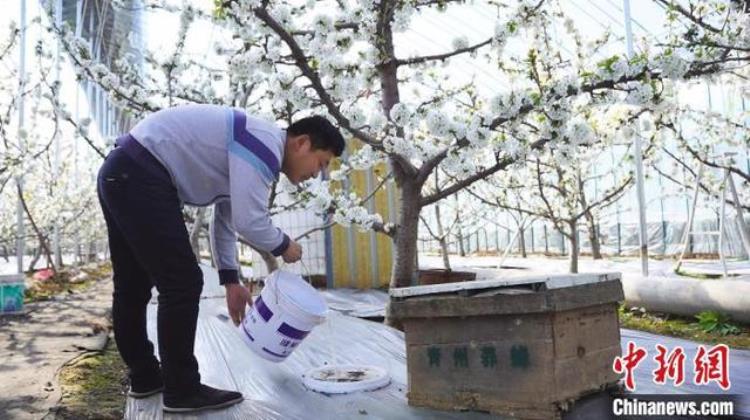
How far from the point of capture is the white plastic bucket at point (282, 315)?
2143 millimetres

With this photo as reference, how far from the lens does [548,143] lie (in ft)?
10.7

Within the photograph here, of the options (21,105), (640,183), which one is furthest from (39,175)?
(640,183)

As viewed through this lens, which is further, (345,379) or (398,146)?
(398,146)

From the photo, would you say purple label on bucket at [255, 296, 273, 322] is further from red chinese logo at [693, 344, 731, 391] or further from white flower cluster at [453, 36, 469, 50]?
white flower cluster at [453, 36, 469, 50]

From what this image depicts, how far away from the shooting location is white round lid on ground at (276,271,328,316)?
2.14 meters

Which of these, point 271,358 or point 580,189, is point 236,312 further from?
point 580,189

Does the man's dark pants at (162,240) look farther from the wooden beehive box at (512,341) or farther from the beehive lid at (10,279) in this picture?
the beehive lid at (10,279)

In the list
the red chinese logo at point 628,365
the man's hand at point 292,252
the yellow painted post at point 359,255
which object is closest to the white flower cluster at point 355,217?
the man's hand at point 292,252

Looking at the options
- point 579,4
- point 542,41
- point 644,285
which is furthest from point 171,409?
point 579,4

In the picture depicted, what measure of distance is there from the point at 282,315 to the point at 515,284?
2.84ft

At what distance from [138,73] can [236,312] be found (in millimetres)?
4680

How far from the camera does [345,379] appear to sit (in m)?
2.41

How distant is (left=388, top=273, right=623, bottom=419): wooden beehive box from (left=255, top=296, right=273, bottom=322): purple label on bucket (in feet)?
1.54

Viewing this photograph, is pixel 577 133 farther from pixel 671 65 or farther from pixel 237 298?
pixel 237 298
